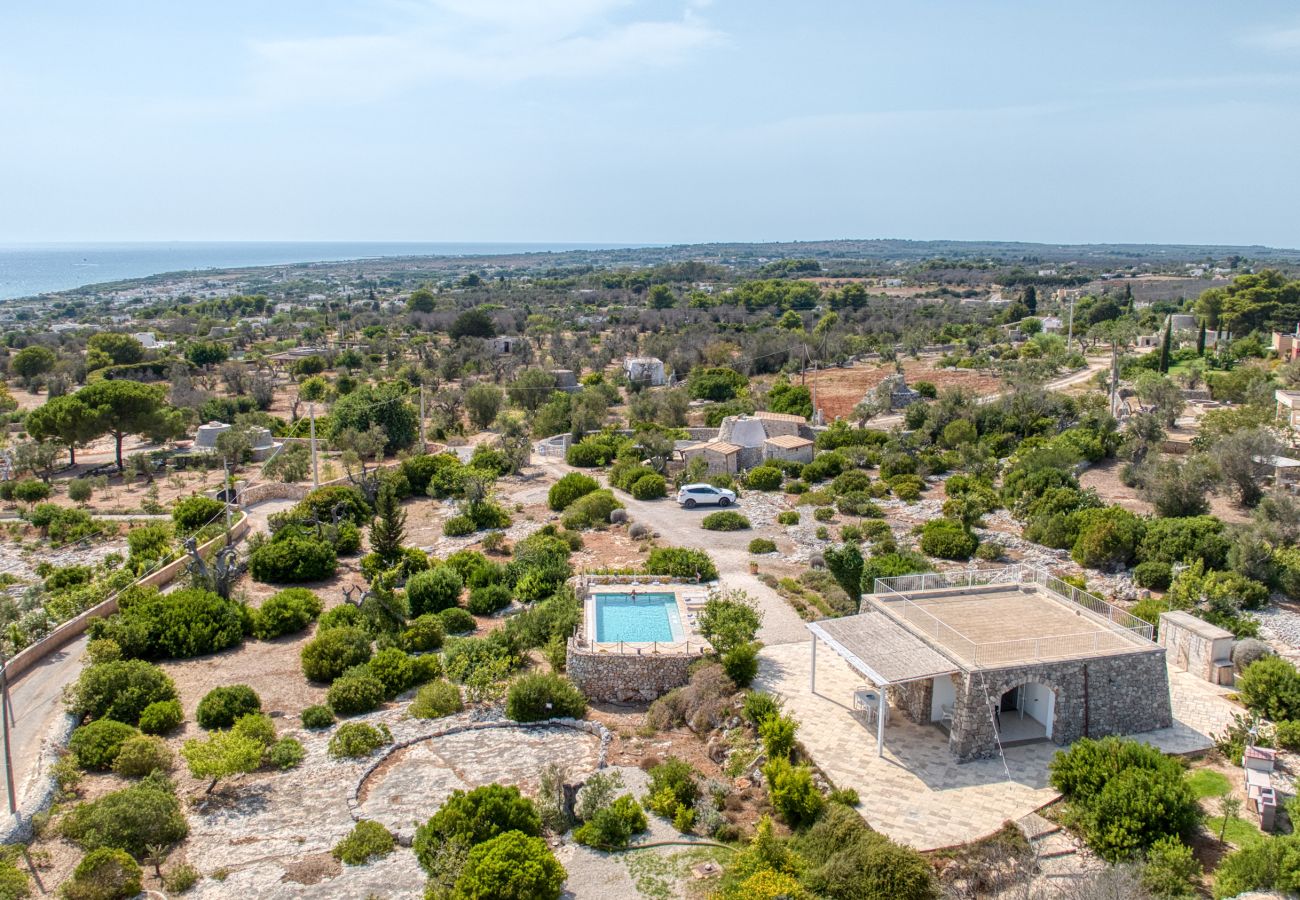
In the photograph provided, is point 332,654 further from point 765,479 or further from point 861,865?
point 765,479

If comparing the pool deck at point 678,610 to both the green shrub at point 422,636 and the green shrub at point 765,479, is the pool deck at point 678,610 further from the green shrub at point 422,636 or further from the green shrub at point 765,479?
the green shrub at point 765,479

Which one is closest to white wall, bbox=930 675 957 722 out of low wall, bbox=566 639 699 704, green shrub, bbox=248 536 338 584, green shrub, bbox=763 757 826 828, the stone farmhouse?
the stone farmhouse

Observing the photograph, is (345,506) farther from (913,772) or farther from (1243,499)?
(1243,499)

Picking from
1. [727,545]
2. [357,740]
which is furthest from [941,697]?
[727,545]

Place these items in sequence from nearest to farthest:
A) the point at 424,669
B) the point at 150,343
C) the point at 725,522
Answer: the point at 424,669 < the point at 725,522 < the point at 150,343

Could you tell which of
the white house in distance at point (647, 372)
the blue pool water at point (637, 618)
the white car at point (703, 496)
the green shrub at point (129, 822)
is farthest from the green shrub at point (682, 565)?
the white house in distance at point (647, 372)

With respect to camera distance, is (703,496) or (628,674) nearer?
(628,674)

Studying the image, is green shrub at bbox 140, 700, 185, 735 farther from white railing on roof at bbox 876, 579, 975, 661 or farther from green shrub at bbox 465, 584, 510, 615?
white railing on roof at bbox 876, 579, 975, 661
